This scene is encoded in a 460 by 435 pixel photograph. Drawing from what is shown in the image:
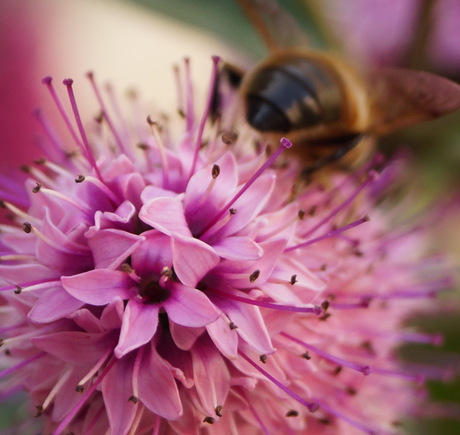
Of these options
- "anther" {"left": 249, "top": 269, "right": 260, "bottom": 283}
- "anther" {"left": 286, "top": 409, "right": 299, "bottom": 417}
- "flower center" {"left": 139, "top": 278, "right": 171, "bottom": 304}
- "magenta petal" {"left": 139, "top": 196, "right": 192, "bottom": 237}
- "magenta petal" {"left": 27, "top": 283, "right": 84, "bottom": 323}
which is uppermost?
"magenta petal" {"left": 139, "top": 196, "right": 192, "bottom": 237}

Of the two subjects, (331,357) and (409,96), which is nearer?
(331,357)

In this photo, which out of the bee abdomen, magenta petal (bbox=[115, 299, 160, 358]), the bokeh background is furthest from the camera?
the bokeh background

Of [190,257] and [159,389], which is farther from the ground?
[190,257]

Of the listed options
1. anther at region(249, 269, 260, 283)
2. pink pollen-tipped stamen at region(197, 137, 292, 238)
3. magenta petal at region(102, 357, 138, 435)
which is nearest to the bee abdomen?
pink pollen-tipped stamen at region(197, 137, 292, 238)

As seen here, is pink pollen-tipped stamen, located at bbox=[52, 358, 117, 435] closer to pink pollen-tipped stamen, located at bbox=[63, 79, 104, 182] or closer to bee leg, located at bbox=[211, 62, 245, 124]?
pink pollen-tipped stamen, located at bbox=[63, 79, 104, 182]

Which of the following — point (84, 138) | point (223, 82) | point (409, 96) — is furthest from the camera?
point (223, 82)

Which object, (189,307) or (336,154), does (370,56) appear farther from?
(189,307)

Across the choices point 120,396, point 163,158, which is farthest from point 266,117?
point 120,396

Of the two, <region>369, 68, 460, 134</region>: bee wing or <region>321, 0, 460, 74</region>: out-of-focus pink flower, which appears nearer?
<region>369, 68, 460, 134</region>: bee wing
